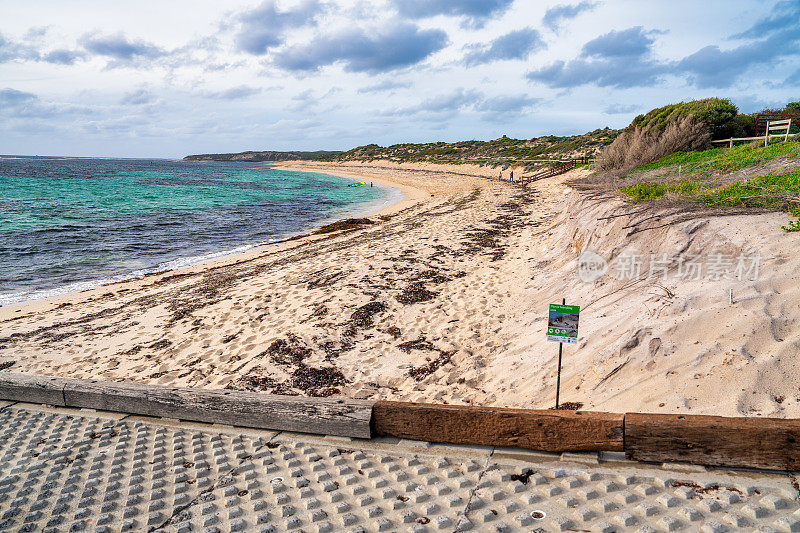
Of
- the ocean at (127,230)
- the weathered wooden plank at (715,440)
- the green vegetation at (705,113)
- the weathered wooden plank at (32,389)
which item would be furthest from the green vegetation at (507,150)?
the weathered wooden plank at (32,389)

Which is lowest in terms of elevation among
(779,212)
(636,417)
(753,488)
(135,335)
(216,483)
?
(135,335)

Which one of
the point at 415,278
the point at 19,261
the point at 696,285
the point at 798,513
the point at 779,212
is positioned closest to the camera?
the point at 798,513

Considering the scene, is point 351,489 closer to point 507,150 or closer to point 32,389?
point 32,389

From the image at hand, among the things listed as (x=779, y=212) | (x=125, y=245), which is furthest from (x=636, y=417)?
(x=125, y=245)

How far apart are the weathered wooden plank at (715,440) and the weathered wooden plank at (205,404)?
2053 mm

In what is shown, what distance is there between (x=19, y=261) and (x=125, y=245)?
3.42 metres

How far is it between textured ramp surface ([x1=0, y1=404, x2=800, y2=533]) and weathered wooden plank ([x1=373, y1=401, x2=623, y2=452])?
88 millimetres

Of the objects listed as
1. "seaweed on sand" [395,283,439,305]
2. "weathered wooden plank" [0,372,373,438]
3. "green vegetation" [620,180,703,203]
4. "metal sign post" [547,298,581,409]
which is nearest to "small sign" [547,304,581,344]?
"metal sign post" [547,298,581,409]

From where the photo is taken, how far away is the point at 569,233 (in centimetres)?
1055

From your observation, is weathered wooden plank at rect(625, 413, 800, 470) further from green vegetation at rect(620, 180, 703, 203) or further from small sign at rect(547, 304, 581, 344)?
green vegetation at rect(620, 180, 703, 203)

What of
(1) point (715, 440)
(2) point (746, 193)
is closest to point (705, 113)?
(2) point (746, 193)

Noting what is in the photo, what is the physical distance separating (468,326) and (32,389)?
5.57m

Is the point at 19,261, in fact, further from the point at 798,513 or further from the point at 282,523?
the point at 798,513

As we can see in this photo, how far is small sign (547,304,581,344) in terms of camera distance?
4094 mm
